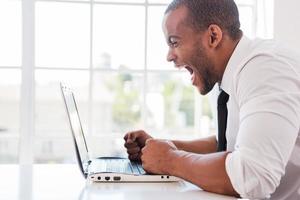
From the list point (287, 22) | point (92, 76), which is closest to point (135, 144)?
point (92, 76)

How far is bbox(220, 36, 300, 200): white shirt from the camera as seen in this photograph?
3.07 feet

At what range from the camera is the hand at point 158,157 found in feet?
3.63

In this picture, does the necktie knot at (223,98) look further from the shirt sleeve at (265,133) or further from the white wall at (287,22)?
the white wall at (287,22)

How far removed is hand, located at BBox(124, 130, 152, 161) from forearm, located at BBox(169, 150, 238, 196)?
36 cm

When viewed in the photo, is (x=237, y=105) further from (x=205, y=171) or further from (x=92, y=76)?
(x=92, y=76)

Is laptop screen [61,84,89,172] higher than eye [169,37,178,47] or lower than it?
lower

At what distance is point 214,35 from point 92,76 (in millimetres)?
1802

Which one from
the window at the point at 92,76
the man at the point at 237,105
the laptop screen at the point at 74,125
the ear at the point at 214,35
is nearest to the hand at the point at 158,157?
the man at the point at 237,105

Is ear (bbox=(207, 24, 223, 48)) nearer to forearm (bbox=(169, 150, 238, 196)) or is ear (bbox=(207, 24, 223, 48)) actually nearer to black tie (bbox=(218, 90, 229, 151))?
black tie (bbox=(218, 90, 229, 151))

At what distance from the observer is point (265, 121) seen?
0.95 m

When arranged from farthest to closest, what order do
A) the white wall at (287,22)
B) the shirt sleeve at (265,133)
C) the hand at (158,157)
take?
the white wall at (287,22) < the hand at (158,157) < the shirt sleeve at (265,133)

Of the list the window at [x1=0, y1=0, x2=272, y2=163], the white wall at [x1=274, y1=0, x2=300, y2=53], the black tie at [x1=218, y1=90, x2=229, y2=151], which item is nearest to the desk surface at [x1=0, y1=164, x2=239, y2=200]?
the black tie at [x1=218, y1=90, x2=229, y2=151]

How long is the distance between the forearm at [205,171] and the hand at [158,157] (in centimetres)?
2

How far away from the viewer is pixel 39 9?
285cm
